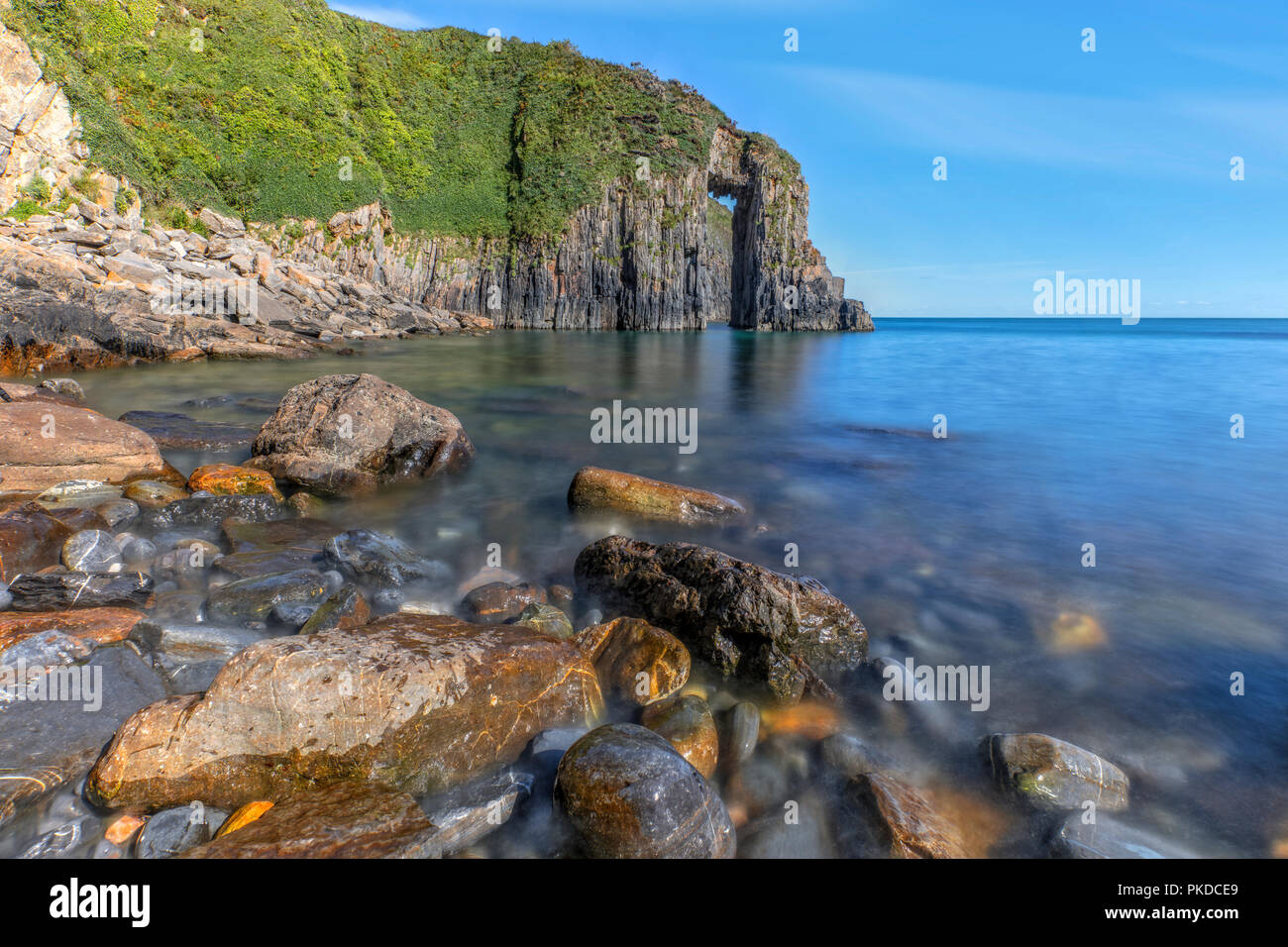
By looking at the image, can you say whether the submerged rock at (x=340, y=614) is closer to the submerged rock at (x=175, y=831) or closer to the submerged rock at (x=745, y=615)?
the submerged rock at (x=175, y=831)

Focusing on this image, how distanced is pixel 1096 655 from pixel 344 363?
22.5 m

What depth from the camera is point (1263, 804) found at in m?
3.18

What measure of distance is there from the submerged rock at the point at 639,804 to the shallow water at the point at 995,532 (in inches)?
58.3

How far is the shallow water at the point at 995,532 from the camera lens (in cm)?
372

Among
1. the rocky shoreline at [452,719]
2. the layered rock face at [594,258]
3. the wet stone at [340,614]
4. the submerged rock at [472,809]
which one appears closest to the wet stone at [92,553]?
the rocky shoreline at [452,719]

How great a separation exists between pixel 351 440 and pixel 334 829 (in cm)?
610

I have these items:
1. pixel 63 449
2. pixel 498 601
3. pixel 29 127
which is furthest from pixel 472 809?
pixel 29 127

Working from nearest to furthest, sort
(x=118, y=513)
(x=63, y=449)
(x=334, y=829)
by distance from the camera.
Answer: (x=334, y=829) → (x=118, y=513) → (x=63, y=449)

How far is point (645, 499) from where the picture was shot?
6977 millimetres

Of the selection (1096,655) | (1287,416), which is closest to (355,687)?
(1096,655)

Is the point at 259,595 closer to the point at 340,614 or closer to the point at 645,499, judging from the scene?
the point at 340,614

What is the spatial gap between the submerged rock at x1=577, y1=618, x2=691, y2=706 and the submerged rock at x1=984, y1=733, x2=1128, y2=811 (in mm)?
1929

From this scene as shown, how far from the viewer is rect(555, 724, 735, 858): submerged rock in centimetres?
259
